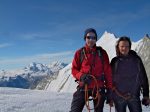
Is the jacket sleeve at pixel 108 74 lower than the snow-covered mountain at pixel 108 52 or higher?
lower

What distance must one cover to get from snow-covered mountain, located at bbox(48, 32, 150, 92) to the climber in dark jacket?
108 meters

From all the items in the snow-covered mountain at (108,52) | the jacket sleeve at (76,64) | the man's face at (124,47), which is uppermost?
the snow-covered mountain at (108,52)

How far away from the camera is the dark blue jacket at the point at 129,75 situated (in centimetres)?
830

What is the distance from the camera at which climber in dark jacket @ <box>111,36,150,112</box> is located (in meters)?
8.28

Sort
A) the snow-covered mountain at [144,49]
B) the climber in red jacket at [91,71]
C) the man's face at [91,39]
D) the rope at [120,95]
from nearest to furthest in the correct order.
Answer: the climber in red jacket at [91,71] → the man's face at [91,39] → the rope at [120,95] → the snow-covered mountain at [144,49]

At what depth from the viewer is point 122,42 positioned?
8.34 metres

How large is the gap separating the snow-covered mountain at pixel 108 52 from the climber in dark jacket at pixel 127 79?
356ft

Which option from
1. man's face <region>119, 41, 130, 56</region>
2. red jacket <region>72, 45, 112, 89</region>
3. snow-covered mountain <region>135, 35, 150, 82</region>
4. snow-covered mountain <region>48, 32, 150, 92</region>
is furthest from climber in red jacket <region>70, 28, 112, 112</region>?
snow-covered mountain <region>135, 35, 150, 82</region>

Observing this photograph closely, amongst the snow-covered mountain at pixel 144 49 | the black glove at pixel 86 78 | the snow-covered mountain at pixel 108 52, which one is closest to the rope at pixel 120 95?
the black glove at pixel 86 78

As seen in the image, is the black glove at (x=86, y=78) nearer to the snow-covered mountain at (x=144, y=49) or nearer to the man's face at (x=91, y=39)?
the man's face at (x=91, y=39)

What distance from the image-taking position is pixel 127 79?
8320mm

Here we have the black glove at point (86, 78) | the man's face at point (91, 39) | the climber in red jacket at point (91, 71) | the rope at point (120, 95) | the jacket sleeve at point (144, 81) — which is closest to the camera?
the black glove at point (86, 78)

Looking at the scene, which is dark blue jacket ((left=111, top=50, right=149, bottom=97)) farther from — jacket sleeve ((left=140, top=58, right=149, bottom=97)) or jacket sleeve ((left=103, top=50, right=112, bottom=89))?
jacket sleeve ((left=103, top=50, right=112, bottom=89))

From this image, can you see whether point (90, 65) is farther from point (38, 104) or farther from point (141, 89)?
point (38, 104)
